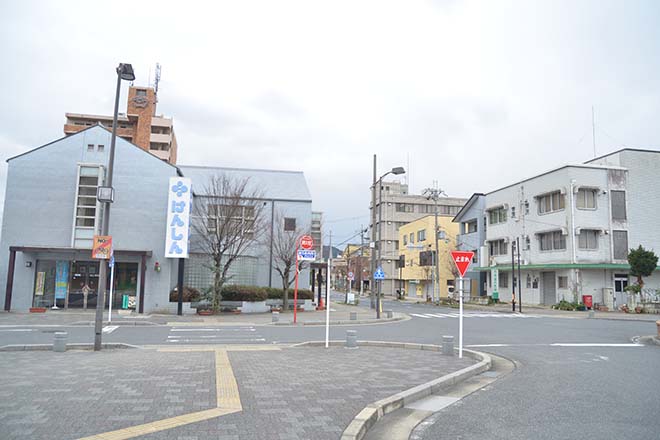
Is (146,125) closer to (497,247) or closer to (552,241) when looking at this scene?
(497,247)

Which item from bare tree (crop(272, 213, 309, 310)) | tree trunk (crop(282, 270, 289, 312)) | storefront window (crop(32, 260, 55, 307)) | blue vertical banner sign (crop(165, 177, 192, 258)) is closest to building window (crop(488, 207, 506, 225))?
bare tree (crop(272, 213, 309, 310))

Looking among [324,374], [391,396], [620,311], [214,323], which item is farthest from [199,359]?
[620,311]

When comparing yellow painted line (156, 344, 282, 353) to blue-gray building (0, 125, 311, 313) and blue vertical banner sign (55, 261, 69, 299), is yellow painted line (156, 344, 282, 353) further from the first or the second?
blue vertical banner sign (55, 261, 69, 299)

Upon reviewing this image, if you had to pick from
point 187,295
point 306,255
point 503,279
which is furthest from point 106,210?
point 503,279

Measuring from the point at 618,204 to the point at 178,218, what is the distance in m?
32.4

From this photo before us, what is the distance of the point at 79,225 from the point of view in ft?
89.5

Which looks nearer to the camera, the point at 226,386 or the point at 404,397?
the point at 404,397

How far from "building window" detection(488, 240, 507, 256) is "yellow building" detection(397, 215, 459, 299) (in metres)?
7.76

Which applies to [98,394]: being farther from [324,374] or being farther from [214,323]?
[214,323]

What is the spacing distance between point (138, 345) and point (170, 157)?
60.6m

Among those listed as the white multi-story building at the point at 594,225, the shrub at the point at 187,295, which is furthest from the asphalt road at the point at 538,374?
the white multi-story building at the point at 594,225

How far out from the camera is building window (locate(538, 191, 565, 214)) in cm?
3912

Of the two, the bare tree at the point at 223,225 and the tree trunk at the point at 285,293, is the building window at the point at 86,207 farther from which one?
the tree trunk at the point at 285,293

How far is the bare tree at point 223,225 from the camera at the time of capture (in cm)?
2814
